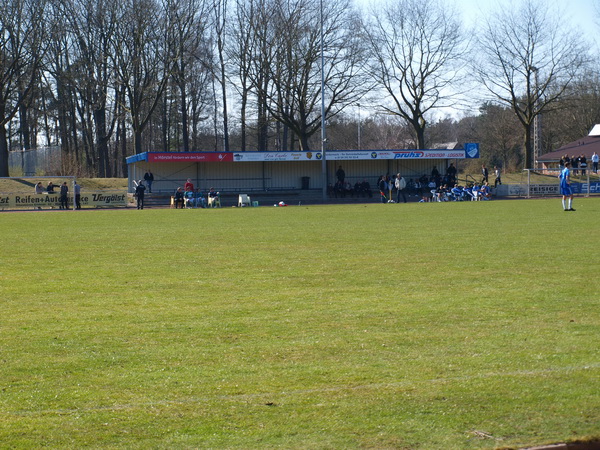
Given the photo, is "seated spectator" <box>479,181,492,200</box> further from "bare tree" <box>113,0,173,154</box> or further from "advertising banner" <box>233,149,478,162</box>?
"bare tree" <box>113,0,173,154</box>

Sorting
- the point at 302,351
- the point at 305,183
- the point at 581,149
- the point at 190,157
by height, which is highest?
the point at 581,149

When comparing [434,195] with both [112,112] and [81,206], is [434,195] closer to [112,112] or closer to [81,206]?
[81,206]

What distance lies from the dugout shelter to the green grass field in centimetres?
3839

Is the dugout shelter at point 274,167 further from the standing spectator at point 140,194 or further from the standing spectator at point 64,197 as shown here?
the standing spectator at point 64,197

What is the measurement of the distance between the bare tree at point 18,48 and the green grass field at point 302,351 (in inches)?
1734

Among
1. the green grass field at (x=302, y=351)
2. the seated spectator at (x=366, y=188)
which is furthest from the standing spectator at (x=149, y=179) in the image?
the green grass field at (x=302, y=351)

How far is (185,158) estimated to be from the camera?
51.3 meters

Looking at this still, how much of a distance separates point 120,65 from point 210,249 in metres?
44.8

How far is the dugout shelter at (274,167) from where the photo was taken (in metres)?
52.5

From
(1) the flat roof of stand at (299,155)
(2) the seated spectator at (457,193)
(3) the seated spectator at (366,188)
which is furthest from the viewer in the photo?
(3) the seated spectator at (366,188)

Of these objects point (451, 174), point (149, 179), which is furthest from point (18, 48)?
point (451, 174)

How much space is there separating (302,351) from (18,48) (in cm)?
5336

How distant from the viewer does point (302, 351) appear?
7.00 m

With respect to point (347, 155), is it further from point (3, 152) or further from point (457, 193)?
point (3, 152)
